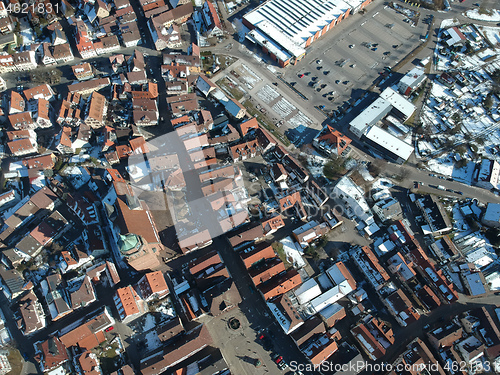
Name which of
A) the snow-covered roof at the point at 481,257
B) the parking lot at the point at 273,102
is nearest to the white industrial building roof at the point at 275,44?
the parking lot at the point at 273,102

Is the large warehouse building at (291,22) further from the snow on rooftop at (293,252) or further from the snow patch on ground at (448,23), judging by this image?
the snow on rooftop at (293,252)

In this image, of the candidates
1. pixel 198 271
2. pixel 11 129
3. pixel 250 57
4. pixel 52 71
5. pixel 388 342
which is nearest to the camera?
pixel 388 342

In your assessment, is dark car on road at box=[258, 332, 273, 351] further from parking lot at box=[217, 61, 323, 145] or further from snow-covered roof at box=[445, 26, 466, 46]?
snow-covered roof at box=[445, 26, 466, 46]

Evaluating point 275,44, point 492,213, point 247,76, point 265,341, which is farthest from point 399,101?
point 265,341

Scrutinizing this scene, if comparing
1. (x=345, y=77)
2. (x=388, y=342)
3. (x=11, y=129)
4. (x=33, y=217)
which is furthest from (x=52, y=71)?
(x=388, y=342)

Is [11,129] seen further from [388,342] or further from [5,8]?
[388,342]
